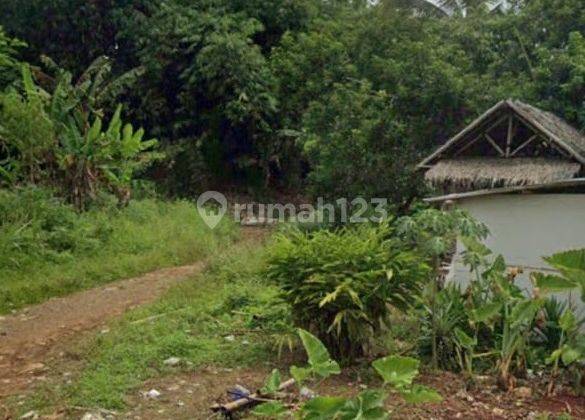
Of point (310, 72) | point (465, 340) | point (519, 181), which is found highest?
point (310, 72)

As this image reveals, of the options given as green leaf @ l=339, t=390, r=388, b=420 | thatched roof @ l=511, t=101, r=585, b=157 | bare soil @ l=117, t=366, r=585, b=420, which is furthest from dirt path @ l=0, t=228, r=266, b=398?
thatched roof @ l=511, t=101, r=585, b=157

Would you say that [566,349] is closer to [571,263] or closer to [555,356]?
[555,356]

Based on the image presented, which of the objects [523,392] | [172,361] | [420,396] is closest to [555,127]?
[523,392]

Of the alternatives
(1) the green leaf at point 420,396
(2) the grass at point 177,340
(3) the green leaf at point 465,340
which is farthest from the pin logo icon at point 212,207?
(1) the green leaf at point 420,396

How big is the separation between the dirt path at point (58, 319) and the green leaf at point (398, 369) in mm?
2676

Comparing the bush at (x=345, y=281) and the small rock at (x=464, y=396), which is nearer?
the small rock at (x=464, y=396)

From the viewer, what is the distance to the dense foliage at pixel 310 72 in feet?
37.8

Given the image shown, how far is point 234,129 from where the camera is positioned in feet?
54.4

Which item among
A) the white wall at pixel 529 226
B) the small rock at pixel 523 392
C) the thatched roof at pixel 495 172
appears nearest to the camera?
the small rock at pixel 523 392

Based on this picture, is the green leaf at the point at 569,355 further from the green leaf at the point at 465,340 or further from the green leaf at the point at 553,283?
the green leaf at the point at 465,340

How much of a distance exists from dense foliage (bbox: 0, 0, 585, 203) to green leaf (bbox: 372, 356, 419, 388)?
8.08 m

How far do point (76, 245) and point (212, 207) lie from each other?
17.6 ft

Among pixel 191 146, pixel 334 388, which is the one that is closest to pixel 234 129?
pixel 191 146

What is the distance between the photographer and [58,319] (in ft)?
22.2
